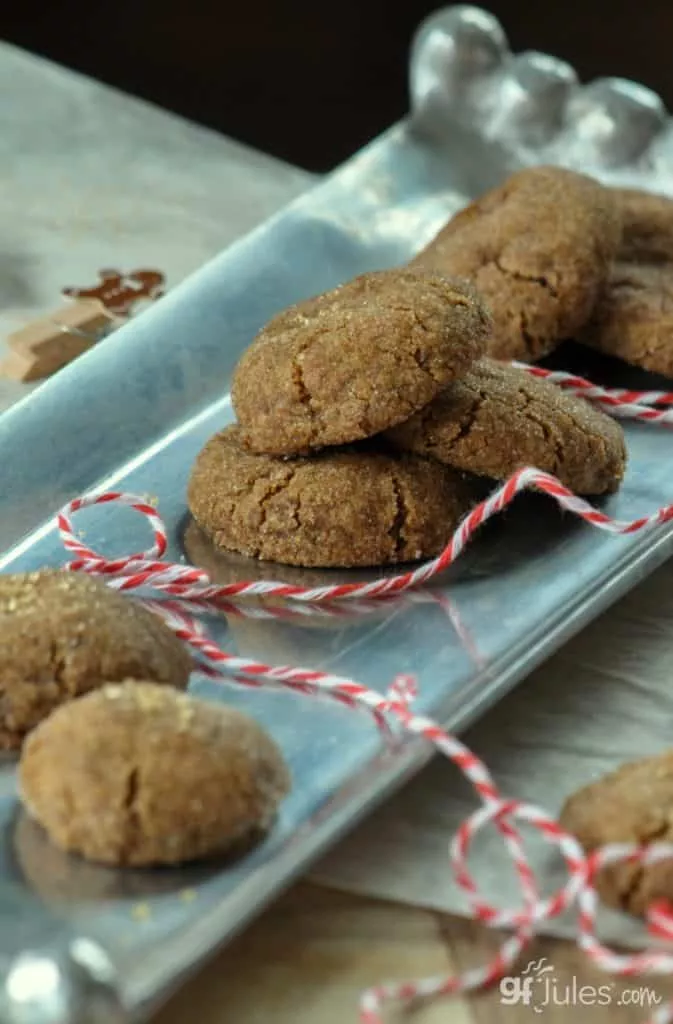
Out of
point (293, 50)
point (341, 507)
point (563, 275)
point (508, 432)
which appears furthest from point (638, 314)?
point (293, 50)

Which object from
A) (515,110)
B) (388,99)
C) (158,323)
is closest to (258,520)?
(158,323)

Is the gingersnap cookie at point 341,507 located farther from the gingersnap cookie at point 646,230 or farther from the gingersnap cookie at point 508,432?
the gingersnap cookie at point 646,230

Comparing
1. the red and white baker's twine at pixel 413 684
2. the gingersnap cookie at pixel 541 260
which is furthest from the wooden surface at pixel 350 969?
the gingersnap cookie at pixel 541 260

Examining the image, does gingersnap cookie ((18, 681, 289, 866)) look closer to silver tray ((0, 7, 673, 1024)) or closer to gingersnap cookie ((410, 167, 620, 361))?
silver tray ((0, 7, 673, 1024))

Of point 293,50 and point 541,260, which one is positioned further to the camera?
point 293,50

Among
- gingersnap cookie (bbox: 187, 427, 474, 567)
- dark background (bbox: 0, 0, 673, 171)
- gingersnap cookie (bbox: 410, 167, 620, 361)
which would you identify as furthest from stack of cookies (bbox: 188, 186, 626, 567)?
dark background (bbox: 0, 0, 673, 171)

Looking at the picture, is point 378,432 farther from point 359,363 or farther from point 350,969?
point 350,969
